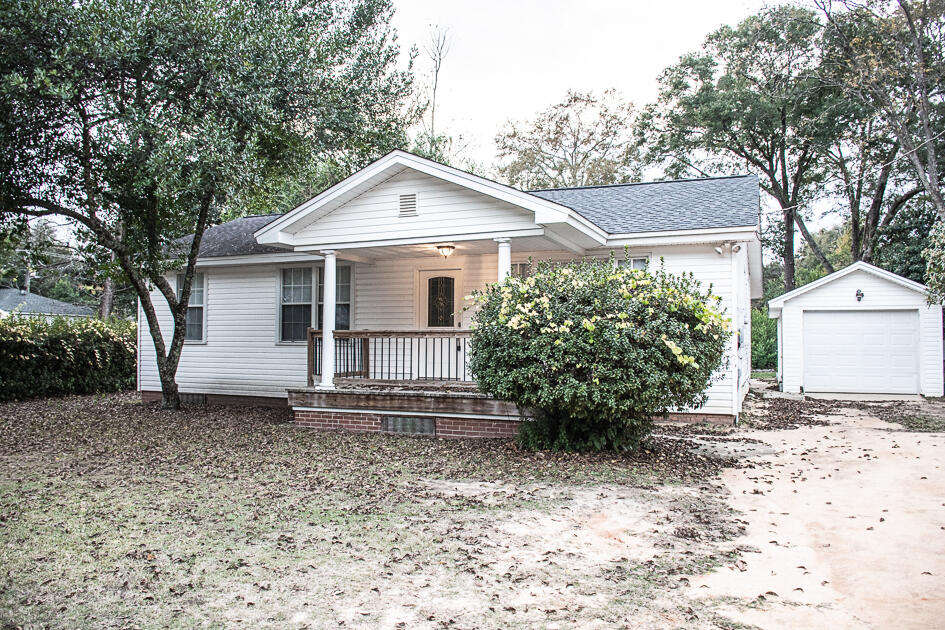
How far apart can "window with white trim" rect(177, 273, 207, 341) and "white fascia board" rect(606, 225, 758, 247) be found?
28.7ft

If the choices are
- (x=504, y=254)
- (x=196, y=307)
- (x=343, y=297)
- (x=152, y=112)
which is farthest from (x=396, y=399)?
(x=196, y=307)

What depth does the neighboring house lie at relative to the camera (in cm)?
941

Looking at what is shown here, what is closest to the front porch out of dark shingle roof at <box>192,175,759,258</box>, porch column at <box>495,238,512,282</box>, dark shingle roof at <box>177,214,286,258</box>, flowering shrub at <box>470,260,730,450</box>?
porch column at <box>495,238,512,282</box>

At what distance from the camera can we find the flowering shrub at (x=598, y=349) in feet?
22.9

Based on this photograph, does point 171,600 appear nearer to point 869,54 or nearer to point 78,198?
point 78,198

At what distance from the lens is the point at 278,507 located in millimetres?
5613

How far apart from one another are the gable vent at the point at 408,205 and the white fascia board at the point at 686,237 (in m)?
3.27

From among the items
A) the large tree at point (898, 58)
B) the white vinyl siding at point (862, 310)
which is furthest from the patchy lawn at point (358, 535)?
the large tree at point (898, 58)

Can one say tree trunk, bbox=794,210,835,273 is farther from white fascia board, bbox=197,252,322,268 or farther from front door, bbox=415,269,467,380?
white fascia board, bbox=197,252,322,268

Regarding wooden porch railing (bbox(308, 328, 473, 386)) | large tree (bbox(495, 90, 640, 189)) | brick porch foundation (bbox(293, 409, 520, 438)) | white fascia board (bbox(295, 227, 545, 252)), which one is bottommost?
brick porch foundation (bbox(293, 409, 520, 438))

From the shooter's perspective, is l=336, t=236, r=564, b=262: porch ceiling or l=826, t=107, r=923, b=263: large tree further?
l=826, t=107, r=923, b=263: large tree

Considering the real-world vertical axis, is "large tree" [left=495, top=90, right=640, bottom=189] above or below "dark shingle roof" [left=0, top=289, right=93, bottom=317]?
above

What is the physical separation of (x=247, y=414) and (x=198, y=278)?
12.0 ft

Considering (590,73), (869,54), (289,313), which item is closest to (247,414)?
(289,313)
